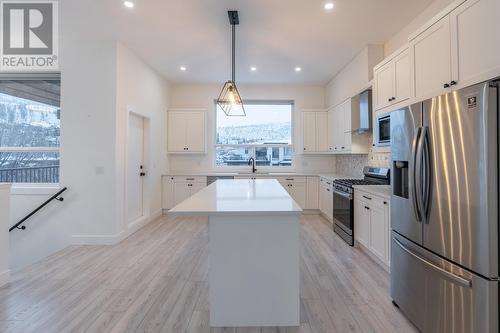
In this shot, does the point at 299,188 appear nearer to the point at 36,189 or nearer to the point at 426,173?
the point at 426,173

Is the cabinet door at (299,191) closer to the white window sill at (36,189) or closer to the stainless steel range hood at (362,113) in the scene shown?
the stainless steel range hood at (362,113)

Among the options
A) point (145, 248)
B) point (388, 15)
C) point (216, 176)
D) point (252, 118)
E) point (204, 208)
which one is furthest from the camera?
point (252, 118)

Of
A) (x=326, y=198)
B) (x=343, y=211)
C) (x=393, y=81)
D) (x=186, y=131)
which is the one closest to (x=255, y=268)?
(x=343, y=211)

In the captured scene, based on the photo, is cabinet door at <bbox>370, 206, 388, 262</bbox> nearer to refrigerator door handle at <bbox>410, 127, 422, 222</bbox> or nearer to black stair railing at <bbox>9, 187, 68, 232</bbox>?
refrigerator door handle at <bbox>410, 127, 422, 222</bbox>

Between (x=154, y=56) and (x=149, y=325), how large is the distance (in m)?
4.13

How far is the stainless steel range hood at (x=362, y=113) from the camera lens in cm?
411

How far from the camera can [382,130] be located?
354 centimetres

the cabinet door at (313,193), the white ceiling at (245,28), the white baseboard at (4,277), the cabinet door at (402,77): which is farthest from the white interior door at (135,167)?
the cabinet door at (402,77)

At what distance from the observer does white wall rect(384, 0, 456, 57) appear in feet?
9.56

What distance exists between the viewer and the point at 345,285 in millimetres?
2701

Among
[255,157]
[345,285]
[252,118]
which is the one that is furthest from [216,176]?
[345,285]

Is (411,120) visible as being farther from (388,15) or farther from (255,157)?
(255,157)

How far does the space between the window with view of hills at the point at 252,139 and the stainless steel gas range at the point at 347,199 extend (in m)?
2.20

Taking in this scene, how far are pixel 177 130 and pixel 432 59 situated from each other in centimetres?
503
